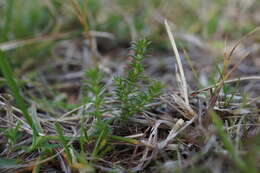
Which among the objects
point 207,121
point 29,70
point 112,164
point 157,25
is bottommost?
point 112,164

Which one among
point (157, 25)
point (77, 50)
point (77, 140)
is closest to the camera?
point (77, 140)

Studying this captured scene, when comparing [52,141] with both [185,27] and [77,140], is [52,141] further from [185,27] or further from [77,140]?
[185,27]

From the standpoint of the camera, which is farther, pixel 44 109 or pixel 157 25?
pixel 157 25

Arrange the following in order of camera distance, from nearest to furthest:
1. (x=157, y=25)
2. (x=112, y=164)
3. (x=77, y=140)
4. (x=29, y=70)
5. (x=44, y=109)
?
(x=112, y=164)
(x=77, y=140)
(x=44, y=109)
(x=29, y=70)
(x=157, y=25)

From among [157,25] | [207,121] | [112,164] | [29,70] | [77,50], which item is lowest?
[112,164]

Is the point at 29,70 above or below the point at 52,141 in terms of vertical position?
above

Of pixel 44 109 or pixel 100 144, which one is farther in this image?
pixel 44 109

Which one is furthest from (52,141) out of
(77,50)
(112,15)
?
(112,15)

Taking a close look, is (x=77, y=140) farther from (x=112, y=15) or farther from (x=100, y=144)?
(x=112, y=15)

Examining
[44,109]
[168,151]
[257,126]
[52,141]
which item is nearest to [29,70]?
[44,109]
